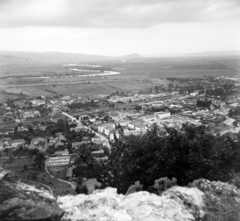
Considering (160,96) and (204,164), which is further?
(160,96)

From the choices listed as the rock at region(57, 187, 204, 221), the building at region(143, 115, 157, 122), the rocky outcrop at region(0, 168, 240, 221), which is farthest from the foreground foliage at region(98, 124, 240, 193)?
the building at region(143, 115, 157, 122)

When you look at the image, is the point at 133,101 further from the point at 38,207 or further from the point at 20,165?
the point at 38,207

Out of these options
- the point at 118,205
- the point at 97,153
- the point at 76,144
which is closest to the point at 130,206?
the point at 118,205

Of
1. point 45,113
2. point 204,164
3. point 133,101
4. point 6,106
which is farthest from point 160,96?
point 204,164

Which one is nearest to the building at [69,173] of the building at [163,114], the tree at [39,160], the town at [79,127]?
the town at [79,127]

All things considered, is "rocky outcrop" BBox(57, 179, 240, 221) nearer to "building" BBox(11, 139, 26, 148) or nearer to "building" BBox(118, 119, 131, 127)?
"building" BBox(11, 139, 26, 148)

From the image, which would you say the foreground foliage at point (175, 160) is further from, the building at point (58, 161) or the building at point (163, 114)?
the building at point (163, 114)

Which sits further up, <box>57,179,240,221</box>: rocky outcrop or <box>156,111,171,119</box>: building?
<box>57,179,240,221</box>: rocky outcrop
